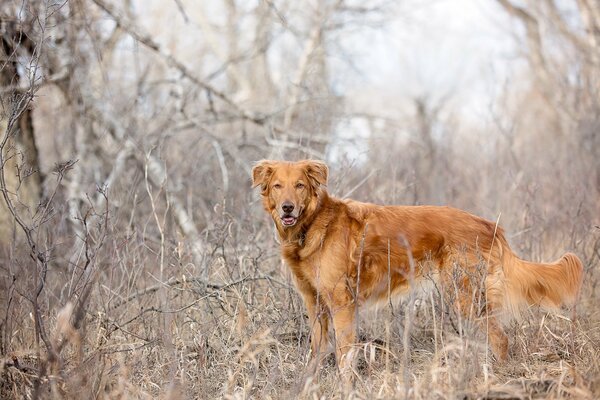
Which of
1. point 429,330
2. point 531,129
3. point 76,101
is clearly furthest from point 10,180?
point 531,129

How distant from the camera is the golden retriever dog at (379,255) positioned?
5047 millimetres

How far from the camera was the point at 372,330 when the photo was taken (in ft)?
18.6

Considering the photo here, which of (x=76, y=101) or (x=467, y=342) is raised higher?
(x=76, y=101)

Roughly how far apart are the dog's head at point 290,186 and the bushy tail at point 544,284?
1.55 meters

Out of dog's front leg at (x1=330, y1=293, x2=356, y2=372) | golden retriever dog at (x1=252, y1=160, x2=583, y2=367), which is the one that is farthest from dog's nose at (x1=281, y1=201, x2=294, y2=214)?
dog's front leg at (x1=330, y1=293, x2=356, y2=372)

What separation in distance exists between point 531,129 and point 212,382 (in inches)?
687

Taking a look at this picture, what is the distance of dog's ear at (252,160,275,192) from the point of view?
5.22 meters

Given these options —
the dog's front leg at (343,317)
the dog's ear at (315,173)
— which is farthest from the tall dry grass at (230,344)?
the dog's ear at (315,173)

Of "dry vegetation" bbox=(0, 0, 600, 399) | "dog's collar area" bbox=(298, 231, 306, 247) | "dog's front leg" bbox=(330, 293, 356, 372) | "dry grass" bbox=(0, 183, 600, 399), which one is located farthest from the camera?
"dog's collar area" bbox=(298, 231, 306, 247)

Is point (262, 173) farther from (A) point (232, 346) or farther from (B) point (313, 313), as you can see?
(A) point (232, 346)

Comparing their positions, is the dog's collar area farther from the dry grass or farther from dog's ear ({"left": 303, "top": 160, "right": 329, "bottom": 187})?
the dry grass

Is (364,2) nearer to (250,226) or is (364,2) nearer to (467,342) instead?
(250,226)

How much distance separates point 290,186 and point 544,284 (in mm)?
2005

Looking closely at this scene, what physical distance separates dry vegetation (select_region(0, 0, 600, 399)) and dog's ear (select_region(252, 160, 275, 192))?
24.7 inches
